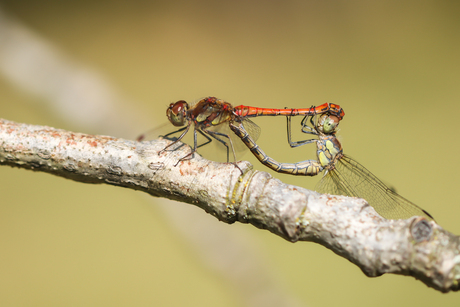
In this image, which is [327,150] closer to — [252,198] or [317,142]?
[317,142]

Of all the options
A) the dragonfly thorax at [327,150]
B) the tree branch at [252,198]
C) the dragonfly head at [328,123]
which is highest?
the dragonfly head at [328,123]

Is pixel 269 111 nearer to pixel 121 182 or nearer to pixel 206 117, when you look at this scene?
pixel 206 117

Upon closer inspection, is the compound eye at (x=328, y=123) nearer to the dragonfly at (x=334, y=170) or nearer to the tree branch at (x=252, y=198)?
the dragonfly at (x=334, y=170)

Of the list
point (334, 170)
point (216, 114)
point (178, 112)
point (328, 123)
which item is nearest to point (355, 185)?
point (334, 170)

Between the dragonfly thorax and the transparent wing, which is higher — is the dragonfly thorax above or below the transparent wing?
above

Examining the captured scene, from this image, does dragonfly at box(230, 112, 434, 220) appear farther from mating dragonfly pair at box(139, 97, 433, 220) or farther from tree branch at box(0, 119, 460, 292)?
tree branch at box(0, 119, 460, 292)

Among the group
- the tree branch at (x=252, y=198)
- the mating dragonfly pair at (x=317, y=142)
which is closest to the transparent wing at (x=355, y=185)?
the mating dragonfly pair at (x=317, y=142)

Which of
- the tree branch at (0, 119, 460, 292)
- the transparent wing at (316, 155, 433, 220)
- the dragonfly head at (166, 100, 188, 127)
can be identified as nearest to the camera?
the tree branch at (0, 119, 460, 292)

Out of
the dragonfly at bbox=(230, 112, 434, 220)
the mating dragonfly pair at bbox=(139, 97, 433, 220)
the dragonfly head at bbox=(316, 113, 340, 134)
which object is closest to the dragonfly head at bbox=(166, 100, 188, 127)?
the mating dragonfly pair at bbox=(139, 97, 433, 220)
